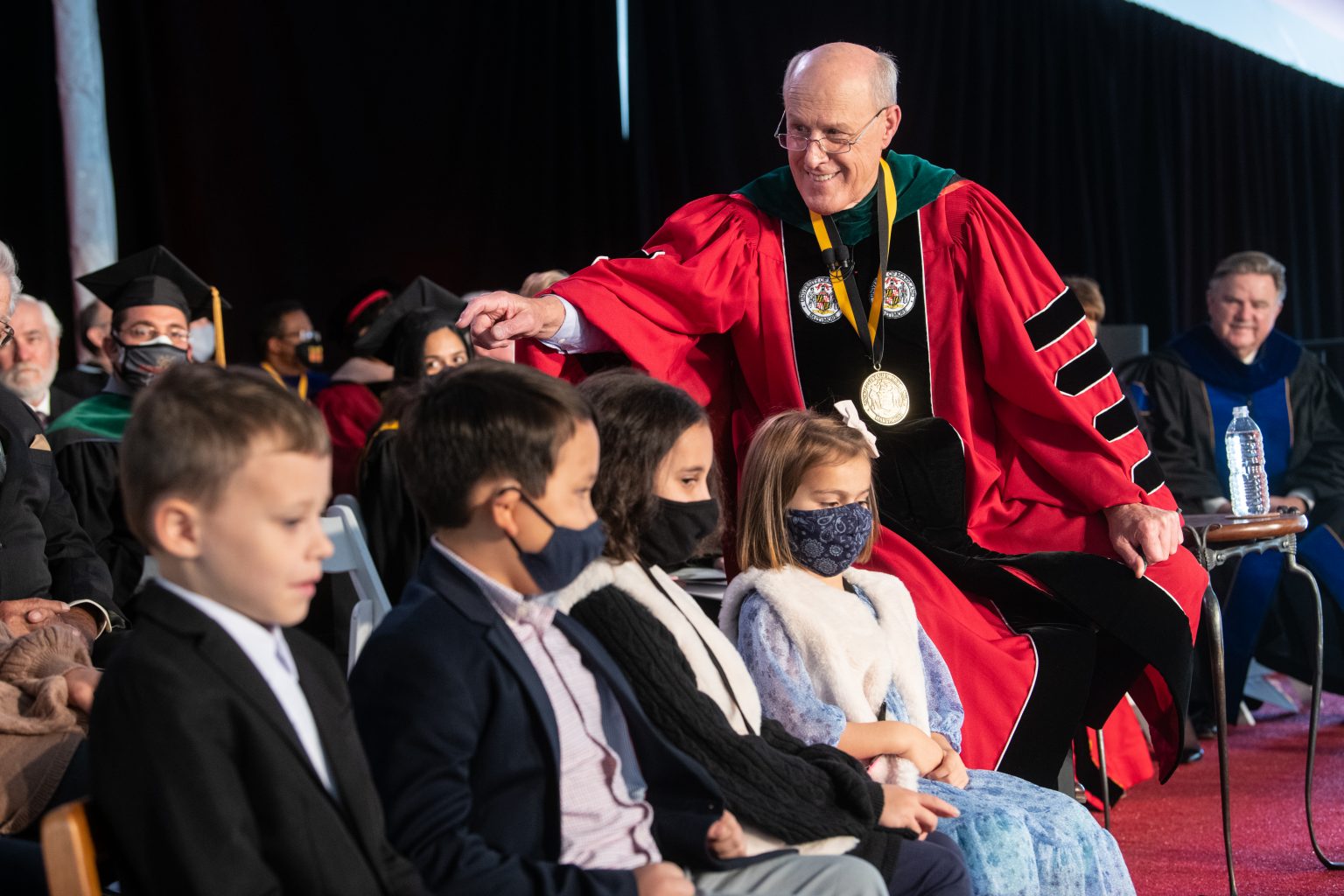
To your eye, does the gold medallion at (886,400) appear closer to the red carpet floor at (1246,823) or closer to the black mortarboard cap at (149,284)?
the red carpet floor at (1246,823)

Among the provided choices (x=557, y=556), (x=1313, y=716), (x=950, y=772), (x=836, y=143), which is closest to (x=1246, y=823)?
(x=1313, y=716)

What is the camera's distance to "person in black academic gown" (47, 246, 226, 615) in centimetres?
422

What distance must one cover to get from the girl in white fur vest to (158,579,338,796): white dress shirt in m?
1.00

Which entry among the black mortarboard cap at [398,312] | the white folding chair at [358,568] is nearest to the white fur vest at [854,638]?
the white folding chair at [358,568]

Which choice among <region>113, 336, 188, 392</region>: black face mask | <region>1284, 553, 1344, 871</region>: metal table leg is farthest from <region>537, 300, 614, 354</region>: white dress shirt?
<region>1284, 553, 1344, 871</region>: metal table leg

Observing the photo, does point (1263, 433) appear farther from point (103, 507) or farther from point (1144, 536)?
point (103, 507)

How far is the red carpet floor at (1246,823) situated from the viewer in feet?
11.3

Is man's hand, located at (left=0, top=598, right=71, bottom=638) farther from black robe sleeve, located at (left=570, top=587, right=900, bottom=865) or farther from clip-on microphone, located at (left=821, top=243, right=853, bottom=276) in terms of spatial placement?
clip-on microphone, located at (left=821, top=243, right=853, bottom=276)

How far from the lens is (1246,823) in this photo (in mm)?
4020

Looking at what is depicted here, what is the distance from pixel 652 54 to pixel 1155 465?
14.4ft

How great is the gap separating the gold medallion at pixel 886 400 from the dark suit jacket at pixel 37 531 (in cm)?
173

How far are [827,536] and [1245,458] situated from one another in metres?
3.32

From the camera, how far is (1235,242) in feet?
30.7

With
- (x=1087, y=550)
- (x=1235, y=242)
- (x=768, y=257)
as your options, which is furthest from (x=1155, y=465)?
(x=1235, y=242)
